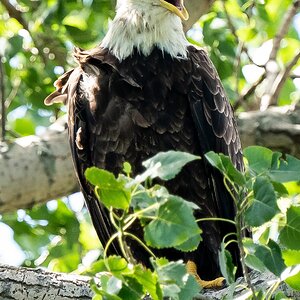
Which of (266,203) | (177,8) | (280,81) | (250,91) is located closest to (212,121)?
(177,8)

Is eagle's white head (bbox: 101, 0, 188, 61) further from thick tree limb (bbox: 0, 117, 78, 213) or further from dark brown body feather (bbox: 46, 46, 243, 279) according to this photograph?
thick tree limb (bbox: 0, 117, 78, 213)

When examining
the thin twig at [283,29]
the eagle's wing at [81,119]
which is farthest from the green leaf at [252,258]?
the thin twig at [283,29]

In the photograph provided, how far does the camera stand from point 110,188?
2.92 meters

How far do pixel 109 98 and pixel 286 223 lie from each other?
2167 mm

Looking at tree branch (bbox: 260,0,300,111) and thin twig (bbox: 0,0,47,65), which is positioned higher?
thin twig (bbox: 0,0,47,65)

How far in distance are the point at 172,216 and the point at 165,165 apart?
0.15m

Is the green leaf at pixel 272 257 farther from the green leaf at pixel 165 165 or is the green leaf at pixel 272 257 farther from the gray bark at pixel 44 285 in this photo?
the gray bark at pixel 44 285

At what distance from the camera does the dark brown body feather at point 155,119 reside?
16.9ft

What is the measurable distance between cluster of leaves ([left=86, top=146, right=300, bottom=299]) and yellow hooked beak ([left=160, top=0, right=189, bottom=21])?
2091 mm

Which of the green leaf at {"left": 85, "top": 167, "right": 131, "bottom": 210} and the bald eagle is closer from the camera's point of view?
the green leaf at {"left": 85, "top": 167, "right": 131, "bottom": 210}

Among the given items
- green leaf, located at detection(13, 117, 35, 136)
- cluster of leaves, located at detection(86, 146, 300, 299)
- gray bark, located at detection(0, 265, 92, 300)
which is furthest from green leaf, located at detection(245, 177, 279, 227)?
green leaf, located at detection(13, 117, 35, 136)

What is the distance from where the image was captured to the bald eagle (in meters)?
5.15

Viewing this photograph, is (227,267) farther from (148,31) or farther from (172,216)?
(148,31)

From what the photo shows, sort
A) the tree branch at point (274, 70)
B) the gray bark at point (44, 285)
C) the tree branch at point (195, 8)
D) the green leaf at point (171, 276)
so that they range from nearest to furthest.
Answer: the green leaf at point (171, 276)
the gray bark at point (44, 285)
the tree branch at point (195, 8)
the tree branch at point (274, 70)
